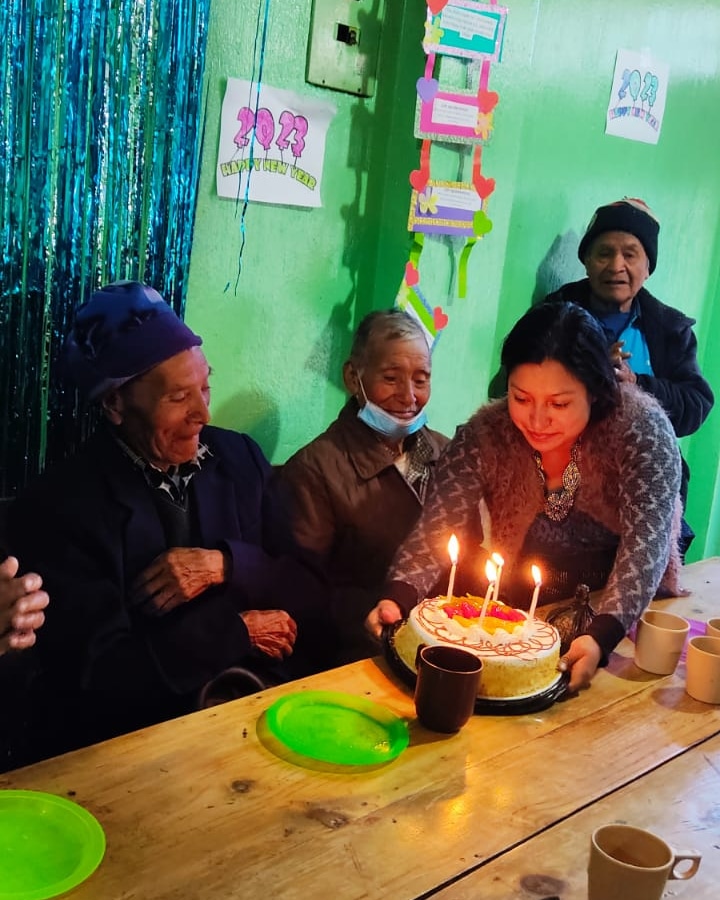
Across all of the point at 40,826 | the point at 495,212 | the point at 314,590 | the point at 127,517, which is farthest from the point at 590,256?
Result: the point at 40,826

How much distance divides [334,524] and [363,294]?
774mm

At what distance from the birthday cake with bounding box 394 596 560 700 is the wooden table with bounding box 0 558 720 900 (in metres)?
0.06

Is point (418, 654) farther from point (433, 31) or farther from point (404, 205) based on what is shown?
point (433, 31)

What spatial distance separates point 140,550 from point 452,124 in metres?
1.56

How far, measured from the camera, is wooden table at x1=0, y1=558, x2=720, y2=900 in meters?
1.09

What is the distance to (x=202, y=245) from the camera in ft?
7.84

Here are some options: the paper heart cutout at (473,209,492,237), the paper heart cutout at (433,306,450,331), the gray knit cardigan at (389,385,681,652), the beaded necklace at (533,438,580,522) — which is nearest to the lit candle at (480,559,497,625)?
the gray knit cardigan at (389,385,681,652)

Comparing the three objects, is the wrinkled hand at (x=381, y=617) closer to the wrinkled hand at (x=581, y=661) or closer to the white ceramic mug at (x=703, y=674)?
the wrinkled hand at (x=581, y=661)

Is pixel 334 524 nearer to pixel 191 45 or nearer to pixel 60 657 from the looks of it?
pixel 60 657

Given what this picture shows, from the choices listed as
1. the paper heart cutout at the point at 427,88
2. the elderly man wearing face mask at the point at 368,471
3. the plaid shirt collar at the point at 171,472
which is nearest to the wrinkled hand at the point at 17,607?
the plaid shirt collar at the point at 171,472

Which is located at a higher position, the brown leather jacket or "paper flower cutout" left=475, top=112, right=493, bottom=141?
"paper flower cutout" left=475, top=112, right=493, bottom=141

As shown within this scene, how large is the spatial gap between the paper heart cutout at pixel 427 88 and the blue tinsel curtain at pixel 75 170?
686mm

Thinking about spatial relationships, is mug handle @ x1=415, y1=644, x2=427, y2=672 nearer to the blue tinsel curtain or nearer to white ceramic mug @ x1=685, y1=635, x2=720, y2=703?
white ceramic mug @ x1=685, y1=635, x2=720, y2=703

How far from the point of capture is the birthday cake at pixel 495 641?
154 cm
